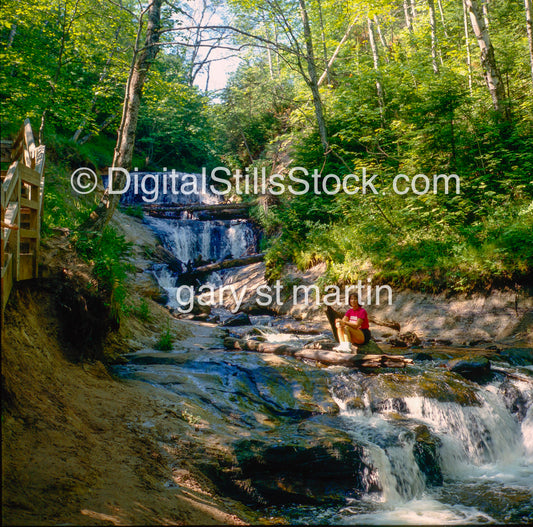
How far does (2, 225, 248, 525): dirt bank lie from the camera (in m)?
3.27

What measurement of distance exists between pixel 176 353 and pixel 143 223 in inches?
579

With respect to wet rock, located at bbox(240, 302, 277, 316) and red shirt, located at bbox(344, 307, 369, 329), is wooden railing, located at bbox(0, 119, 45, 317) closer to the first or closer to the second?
red shirt, located at bbox(344, 307, 369, 329)

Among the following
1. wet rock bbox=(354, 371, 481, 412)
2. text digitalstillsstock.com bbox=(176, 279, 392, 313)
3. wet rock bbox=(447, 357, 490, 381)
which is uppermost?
text digitalstillsstock.com bbox=(176, 279, 392, 313)

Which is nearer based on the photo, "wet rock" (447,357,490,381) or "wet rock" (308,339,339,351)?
"wet rock" (447,357,490,381)

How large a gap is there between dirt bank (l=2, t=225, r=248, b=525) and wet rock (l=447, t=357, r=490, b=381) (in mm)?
5292

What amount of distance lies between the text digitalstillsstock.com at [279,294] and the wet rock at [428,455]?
711 cm

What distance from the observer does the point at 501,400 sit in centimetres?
704

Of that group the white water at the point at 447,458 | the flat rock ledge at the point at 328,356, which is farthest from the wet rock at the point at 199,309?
the white water at the point at 447,458

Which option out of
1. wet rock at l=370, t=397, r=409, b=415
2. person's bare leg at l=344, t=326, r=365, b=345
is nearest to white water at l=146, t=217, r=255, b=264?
person's bare leg at l=344, t=326, r=365, b=345

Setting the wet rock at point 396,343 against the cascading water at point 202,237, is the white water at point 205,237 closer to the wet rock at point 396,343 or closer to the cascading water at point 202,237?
the cascading water at point 202,237

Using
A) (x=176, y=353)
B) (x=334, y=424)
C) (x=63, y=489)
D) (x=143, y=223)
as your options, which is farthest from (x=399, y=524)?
(x=143, y=223)

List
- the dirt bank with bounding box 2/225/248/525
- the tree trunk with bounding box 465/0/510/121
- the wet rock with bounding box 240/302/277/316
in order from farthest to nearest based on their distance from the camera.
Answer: the wet rock with bounding box 240/302/277/316
the tree trunk with bounding box 465/0/510/121
the dirt bank with bounding box 2/225/248/525

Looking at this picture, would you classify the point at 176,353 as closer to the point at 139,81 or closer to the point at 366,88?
the point at 139,81

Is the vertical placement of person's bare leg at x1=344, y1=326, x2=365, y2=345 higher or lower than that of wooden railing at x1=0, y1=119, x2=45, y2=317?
lower
